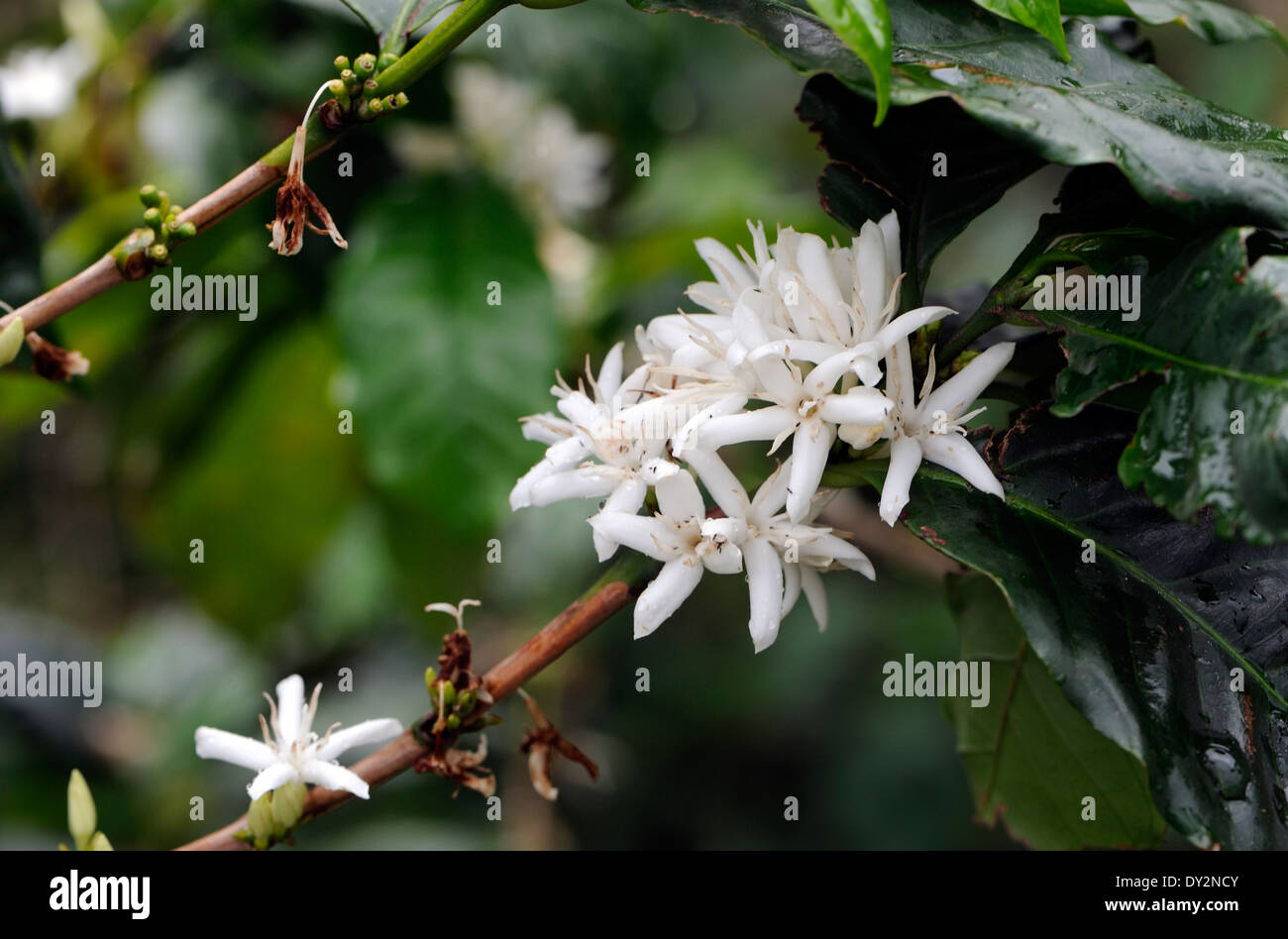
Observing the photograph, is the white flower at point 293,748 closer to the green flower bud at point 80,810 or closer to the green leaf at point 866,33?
the green flower bud at point 80,810

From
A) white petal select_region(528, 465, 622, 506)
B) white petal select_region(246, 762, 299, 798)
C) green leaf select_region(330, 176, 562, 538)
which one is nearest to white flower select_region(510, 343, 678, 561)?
white petal select_region(528, 465, 622, 506)

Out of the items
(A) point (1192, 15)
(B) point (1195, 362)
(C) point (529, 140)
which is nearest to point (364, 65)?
(B) point (1195, 362)

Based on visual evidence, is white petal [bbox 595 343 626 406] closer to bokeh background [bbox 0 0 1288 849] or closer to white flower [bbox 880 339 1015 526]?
white flower [bbox 880 339 1015 526]

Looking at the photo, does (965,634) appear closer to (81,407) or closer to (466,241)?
(466,241)

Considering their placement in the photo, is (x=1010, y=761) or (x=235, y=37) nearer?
(x=1010, y=761)

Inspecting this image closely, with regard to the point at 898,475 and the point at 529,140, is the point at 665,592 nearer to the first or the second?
the point at 898,475

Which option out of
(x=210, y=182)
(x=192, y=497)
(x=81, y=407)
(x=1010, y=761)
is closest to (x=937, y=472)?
(x=1010, y=761)
